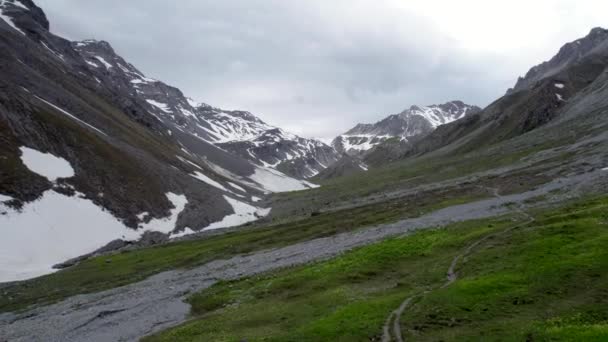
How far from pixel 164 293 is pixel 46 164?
58.7m

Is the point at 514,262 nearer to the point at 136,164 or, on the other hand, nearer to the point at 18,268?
the point at 18,268

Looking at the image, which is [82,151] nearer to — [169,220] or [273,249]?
[169,220]

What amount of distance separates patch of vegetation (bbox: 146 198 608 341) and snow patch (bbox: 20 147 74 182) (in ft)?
199

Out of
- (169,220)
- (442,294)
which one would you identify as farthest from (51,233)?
(442,294)

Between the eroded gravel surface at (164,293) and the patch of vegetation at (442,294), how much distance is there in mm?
4405

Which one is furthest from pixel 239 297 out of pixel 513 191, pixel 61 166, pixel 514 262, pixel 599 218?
pixel 61 166

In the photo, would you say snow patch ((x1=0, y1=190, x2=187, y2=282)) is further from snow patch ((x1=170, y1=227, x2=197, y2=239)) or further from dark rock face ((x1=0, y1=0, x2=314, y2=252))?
snow patch ((x1=170, y1=227, x2=197, y2=239))

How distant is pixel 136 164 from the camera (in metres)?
120

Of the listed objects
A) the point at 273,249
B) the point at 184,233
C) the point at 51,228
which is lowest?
the point at 273,249

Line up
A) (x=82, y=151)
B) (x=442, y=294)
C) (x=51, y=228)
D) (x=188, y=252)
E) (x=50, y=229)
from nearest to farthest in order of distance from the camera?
(x=442, y=294) → (x=50, y=229) → (x=51, y=228) → (x=188, y=252) → (x=82, y=151)

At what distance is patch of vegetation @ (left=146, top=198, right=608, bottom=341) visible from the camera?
78.1 ft

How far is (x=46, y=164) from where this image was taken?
91.1 m

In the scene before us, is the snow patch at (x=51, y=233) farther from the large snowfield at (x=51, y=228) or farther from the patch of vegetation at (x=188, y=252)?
the patch of vegetation at (x=188, y=252)

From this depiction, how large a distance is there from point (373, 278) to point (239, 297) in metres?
12.5
